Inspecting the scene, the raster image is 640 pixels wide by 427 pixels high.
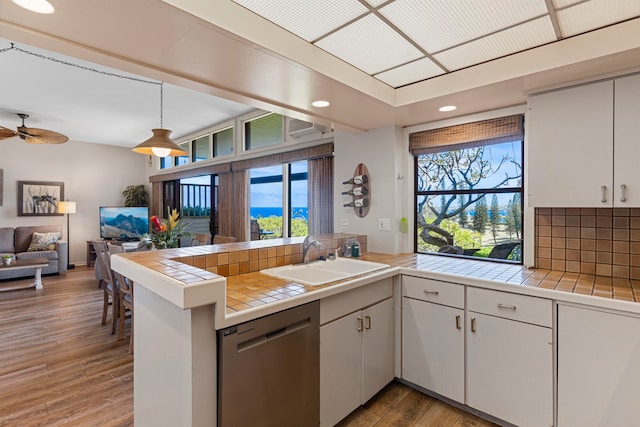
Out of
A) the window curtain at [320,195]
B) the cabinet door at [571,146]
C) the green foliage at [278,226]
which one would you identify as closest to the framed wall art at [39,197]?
the green foliage at [278,226]

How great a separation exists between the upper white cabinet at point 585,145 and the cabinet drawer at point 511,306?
0.67m

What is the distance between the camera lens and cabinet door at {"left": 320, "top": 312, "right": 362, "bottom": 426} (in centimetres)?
181

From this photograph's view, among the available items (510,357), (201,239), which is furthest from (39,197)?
(510,357)

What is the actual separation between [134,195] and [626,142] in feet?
28.2

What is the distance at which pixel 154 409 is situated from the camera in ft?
5.10

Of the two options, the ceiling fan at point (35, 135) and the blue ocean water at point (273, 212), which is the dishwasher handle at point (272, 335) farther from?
the ceiling fan at point (35, 135)

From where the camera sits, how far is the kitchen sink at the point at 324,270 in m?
2.24

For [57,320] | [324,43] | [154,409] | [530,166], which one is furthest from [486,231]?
[57,320]

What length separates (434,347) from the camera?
222 centimetres

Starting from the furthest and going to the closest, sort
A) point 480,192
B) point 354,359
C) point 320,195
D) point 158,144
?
point 320,195 < point 158,144 < point 480,192 < point 354,359

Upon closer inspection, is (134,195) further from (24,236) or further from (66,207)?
(24,236)

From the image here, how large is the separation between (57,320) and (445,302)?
4.26 m

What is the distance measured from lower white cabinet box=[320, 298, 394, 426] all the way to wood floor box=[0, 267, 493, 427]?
168mm

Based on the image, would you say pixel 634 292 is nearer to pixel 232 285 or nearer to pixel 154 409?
pixel 232 285
